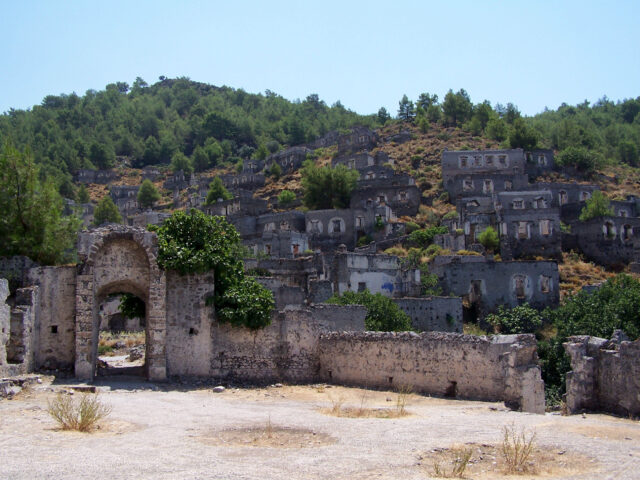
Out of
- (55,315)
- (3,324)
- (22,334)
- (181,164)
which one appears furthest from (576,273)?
(181,164)

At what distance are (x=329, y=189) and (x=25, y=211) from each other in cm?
5301

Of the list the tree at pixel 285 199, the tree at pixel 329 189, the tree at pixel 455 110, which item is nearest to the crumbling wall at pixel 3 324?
the tree at pixel 329 189

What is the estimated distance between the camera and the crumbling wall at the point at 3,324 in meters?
19.1

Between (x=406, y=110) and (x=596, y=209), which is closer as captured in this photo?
(x=596, y=209)

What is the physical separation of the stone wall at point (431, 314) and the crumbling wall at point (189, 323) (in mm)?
20121

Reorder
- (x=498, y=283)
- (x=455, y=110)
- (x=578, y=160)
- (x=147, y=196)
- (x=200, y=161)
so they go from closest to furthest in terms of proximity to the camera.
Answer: (x=498, y=283) → (x=578, y=160) → (x=147, y=196) → (x=455, y=110) → (x=200, y=161)

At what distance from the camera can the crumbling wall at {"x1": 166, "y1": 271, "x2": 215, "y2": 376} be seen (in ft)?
74.0

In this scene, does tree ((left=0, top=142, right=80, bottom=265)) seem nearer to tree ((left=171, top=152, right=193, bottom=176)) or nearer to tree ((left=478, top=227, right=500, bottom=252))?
tree ((left=478, top=227, right=500, bottom=252))

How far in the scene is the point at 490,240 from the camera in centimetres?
5909

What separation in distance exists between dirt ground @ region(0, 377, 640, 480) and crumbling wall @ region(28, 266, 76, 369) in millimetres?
3836

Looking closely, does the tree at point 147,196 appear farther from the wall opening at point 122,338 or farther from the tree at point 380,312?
the tree at point 380,312

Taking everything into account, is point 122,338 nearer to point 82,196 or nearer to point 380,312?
point 380,312

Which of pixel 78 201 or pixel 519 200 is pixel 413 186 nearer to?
pixel 519 200

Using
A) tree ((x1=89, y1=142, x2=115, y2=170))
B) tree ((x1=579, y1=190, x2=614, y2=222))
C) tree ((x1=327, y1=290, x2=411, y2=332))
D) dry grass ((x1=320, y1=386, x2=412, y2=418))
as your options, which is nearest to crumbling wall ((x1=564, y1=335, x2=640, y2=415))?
dry grass ((x1=320, y1=386, x2=412, y2=418))
